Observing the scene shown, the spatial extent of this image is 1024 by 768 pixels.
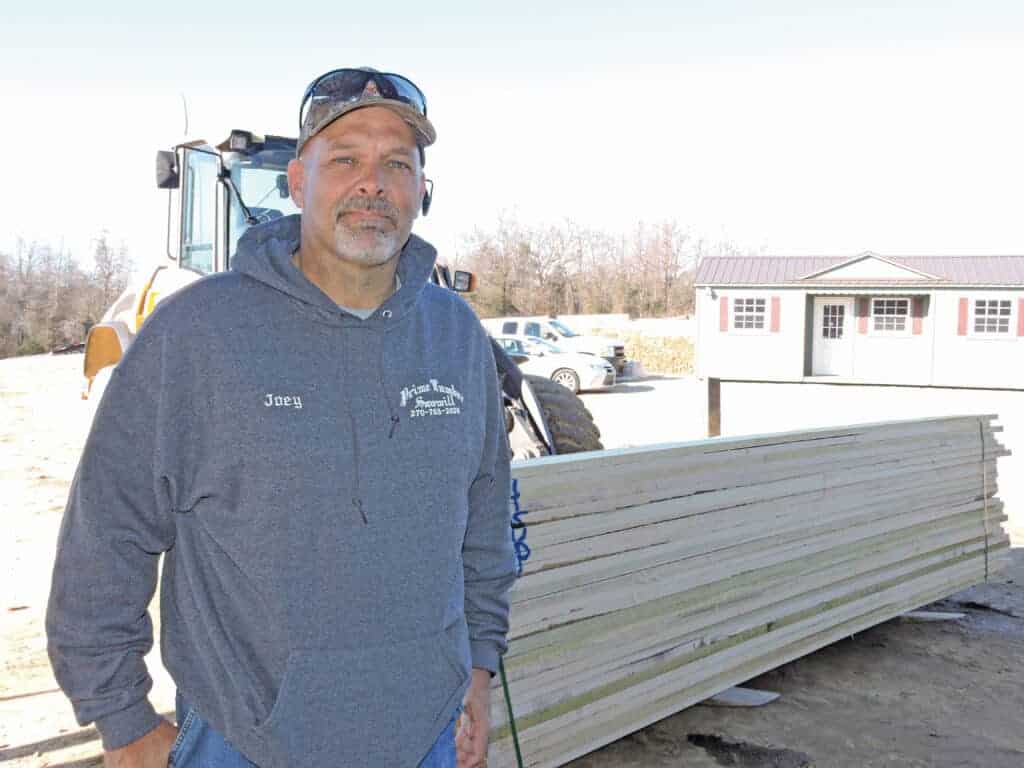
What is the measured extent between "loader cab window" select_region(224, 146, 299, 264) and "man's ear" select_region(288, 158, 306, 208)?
16.1 feet

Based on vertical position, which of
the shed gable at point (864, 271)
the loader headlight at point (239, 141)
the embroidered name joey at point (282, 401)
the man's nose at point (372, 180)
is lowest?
the embroidered name joey at point (282, 401)

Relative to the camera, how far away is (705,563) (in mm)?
4570

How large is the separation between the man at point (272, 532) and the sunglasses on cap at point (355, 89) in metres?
0.28

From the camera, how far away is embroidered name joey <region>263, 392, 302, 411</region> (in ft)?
5.57

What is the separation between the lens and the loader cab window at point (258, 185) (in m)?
6.80

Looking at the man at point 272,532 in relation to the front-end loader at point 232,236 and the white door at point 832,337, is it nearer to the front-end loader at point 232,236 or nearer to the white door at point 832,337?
the front-end loader at point 232,236

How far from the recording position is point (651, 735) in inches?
Result: 182

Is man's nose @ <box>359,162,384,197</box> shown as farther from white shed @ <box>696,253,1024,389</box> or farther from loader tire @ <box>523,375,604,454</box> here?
white shed @ <box>696,253,1024,389</box>

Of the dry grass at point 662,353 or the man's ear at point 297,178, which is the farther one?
the dry grass at point 662,353

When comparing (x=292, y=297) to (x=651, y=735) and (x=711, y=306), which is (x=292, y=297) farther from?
(x=711, y=306)

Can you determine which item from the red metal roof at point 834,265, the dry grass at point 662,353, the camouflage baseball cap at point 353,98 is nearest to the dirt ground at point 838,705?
the camouflage baseball cap at point 353,98

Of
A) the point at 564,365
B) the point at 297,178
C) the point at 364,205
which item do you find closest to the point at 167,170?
the point at 297,178

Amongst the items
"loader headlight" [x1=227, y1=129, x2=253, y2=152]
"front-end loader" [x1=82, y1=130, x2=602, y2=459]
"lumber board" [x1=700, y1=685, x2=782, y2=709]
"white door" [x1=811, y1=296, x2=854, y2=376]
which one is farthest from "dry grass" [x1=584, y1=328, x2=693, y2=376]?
"lumber board" [x1=700, y1=685, x2=782, y2=709]

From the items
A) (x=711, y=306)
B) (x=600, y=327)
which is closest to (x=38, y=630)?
(x=711, y=306)
